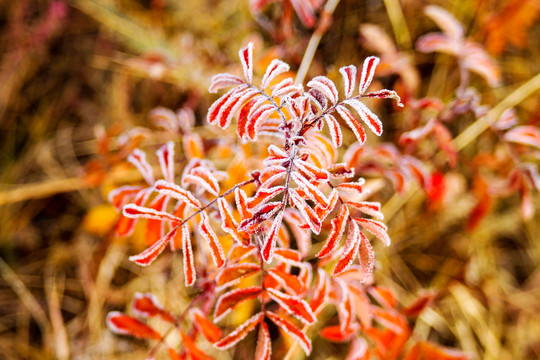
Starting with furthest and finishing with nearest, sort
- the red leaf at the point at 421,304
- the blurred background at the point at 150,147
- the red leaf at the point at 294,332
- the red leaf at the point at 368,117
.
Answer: the blurred background at the point at 150,147
the red leaf at the point at 421,304
the red leaf at the point at 294,332
the red leaf at the point at 368,117

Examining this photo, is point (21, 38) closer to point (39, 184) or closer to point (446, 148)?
point (39, 184)

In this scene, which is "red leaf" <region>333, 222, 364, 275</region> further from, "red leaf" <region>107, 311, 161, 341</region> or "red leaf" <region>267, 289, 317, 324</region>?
"red leaf" <region>107, 311, 161, 341</region>

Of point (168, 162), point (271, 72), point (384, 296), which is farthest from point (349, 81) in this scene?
point (384, 296)

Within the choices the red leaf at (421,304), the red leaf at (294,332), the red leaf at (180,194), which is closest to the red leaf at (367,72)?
the red leaf at (180,194)

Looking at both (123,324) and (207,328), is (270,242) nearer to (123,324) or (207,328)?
(207,328)

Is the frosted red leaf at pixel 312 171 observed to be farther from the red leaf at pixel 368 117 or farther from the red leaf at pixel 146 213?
the red leaf at pixel 146 213

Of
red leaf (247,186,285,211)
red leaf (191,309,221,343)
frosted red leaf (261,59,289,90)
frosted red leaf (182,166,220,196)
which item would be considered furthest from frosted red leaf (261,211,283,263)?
red leaf (191,309,221,343)

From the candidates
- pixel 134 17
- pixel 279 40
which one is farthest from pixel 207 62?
pixel 134 17
